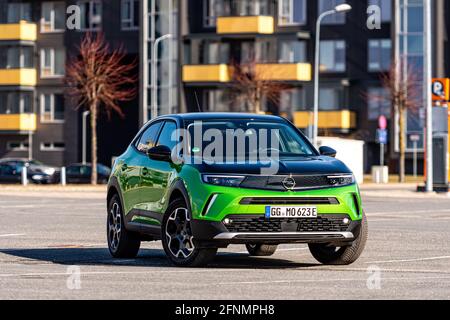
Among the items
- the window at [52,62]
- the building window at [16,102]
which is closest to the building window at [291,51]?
the window at [52,62]

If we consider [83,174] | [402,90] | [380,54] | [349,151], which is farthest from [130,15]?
[349,151]

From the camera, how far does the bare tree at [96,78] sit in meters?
60.7

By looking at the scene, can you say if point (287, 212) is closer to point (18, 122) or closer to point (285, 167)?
point (285, 167)

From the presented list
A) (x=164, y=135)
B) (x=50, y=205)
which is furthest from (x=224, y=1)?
(x=164, y=135)

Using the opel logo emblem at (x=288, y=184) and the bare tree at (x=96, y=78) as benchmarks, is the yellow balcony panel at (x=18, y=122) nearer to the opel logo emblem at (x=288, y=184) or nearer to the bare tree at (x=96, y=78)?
the bare tree at (x=96, y=78)

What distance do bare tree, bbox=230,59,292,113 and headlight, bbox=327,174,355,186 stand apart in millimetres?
57075

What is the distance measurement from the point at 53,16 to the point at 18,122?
6.74 meters

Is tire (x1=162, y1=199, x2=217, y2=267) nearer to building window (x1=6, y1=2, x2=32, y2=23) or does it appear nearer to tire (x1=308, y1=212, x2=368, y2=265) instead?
tire (x1=308, y1=212, x2=368, y2=265)

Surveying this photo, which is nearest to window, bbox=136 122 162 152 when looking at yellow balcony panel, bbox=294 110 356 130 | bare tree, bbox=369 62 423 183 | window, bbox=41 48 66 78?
bare tree, bbox=369 62 423 183

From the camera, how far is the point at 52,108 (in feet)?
268

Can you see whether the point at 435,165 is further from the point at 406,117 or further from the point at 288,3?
the point at 288,3

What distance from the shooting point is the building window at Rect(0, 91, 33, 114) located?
268 ft

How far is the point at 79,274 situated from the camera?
13.0 m

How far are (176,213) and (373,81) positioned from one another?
62.9 metres
